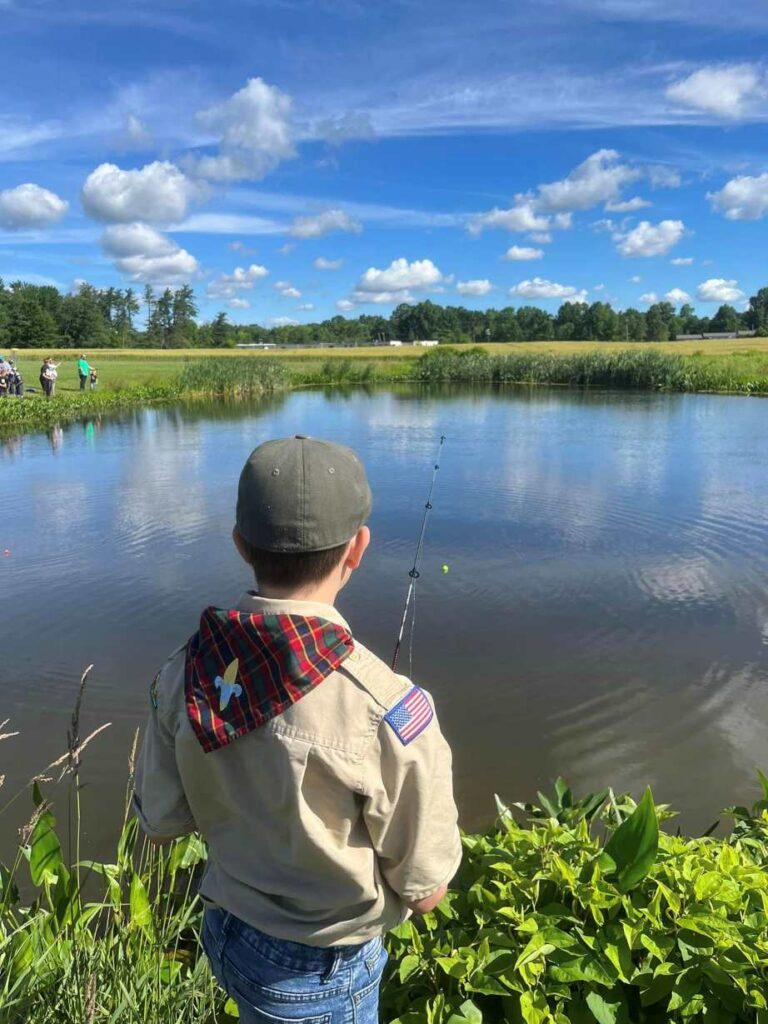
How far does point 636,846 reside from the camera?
184 cm

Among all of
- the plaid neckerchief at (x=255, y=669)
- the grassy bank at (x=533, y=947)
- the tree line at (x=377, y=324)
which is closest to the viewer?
the plaid neckerchief at (x=255, y=669)

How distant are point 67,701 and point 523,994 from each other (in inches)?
157

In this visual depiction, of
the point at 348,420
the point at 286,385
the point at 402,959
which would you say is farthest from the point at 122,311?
the point at 402,959

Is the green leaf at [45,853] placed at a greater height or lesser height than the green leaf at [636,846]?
lesser

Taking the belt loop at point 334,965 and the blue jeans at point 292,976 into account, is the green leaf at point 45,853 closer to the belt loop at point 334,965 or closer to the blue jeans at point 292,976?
the blue jeans at point 292,976

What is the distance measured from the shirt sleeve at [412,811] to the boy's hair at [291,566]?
316mm

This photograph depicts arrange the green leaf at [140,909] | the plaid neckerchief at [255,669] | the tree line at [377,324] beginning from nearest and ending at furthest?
the plaid neckerchief at [255,669] < the green leaf at [140,909] < the tree line at [377,324]

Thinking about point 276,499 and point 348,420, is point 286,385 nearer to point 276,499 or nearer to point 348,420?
point 348,420

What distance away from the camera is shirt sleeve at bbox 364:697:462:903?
124 cm

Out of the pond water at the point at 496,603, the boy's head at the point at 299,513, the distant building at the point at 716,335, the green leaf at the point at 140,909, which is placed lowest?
the pond water at the point at 496,603

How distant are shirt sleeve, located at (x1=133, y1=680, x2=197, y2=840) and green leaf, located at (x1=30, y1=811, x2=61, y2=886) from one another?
727mm

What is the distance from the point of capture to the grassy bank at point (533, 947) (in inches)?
66.2

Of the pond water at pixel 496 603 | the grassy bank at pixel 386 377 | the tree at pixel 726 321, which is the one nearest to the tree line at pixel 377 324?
the tree at pixel 726 321

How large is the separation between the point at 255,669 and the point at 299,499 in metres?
0.32
